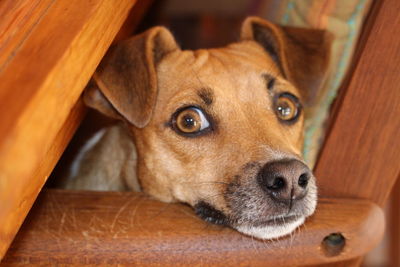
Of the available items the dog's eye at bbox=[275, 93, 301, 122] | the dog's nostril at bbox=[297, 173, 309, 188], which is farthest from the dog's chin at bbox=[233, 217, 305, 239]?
the dog's eye at bbox=[275, 93, 301, 122]

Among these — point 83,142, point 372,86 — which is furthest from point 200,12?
point 372,86

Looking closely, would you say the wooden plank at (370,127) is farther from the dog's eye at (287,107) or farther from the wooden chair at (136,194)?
the dog's eye at (287,107)

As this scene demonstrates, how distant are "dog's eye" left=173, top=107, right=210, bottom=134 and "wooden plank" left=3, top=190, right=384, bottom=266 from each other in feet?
1.47

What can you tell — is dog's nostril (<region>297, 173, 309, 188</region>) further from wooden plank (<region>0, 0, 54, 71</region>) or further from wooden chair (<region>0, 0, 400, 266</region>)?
wooden plank (<region>0, 0, 54, 71</region>)

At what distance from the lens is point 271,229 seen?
1.79 m

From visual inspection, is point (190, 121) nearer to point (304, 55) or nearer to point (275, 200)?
point (275, 200)

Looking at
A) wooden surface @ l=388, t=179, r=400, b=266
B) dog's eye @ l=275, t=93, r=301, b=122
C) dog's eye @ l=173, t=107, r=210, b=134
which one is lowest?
wooden surface @ l=388, t=179, r=400, b=266

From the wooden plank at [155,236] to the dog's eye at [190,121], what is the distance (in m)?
0.45

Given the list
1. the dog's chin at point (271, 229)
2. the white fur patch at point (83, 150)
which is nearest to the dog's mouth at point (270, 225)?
the dog's chin at point (271, 229)

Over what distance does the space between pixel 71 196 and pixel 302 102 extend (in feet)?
3.89

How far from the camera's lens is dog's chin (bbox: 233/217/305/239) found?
5.78 ft

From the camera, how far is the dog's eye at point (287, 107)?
2.24 m

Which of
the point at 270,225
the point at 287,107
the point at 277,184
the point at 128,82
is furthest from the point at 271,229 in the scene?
the point at 128,82

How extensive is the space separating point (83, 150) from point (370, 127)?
4.94 ft
